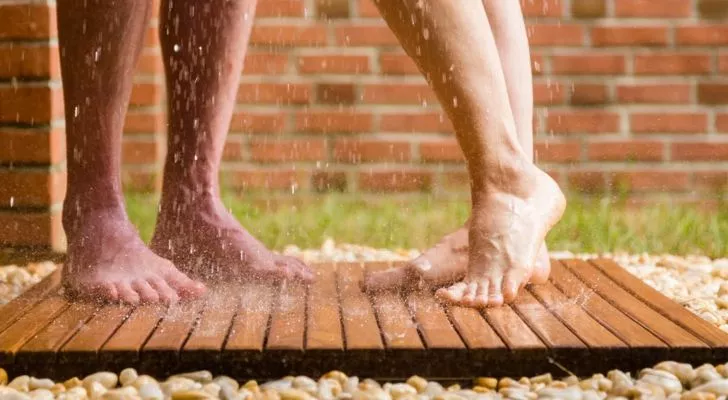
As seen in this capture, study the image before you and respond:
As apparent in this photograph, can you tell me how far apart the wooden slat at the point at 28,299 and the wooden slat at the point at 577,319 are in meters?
0.85

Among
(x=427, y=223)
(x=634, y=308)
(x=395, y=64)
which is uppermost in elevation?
(x=395, y=64)

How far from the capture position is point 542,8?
11.2ft

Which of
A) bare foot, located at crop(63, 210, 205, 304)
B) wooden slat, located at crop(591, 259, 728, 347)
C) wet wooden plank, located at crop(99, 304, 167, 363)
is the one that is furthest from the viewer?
bare foot, located at crop(63, 210, 205, 304)

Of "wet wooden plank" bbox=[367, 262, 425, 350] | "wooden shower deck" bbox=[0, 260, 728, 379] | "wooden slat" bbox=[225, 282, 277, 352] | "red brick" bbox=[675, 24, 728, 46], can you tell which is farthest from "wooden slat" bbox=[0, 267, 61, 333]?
"red brick" bbox=[675, 24, 728, 46]

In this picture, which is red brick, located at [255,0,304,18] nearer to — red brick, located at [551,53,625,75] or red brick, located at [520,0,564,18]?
red brick, located at [520,0,564,18]

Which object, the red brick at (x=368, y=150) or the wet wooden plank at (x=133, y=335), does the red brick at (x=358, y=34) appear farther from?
the wet wooden plank at (x=133, y=335)

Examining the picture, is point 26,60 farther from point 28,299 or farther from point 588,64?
point 588,64

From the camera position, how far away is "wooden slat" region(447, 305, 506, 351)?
160 centimetres

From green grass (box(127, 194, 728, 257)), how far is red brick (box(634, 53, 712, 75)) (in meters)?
0.40

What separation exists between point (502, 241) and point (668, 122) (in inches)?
66.9

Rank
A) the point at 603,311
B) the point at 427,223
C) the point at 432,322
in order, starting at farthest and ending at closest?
the point at 427,223
the point at 603,311
the point at 432,322

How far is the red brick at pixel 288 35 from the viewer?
3.44 m

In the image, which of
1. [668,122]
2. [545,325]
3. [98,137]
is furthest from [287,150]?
[545,325]

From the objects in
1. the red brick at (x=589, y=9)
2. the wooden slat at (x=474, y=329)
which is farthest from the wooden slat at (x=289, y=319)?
the red brick at (x=589, y=9)
